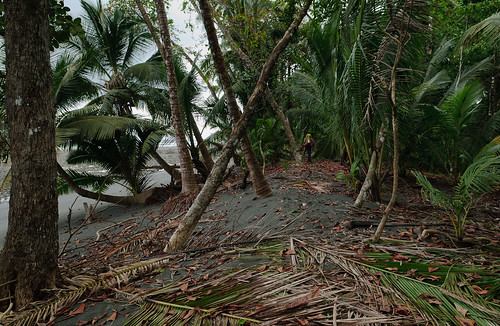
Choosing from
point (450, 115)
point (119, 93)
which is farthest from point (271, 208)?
point (119, 93)

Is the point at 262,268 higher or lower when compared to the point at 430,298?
higher

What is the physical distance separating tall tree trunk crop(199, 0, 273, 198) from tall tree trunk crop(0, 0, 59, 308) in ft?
6.10

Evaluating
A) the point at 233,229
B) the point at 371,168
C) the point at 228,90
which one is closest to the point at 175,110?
the point at 228,90

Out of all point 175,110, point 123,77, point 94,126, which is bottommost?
point 175,110

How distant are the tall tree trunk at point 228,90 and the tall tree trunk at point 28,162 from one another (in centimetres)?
186

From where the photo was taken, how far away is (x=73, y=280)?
1999 mm

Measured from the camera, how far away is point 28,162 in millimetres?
1878

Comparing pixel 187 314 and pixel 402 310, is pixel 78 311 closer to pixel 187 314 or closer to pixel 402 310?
pixel 187 314

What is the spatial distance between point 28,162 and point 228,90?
2.78m

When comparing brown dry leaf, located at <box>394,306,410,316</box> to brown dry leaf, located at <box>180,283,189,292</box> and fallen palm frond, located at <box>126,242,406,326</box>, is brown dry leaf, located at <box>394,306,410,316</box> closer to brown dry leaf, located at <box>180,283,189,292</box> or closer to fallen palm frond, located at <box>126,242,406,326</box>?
fallen palm frond, located at <box>126,242,406,326</box>

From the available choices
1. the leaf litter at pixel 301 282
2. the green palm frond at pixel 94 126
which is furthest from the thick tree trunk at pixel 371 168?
the green palm frond at pixel 94 126

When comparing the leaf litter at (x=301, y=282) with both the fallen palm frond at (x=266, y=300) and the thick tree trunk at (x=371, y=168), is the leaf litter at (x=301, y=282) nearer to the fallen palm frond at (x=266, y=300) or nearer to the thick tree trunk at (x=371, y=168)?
the fallen palm frond at (x=266, y=300)

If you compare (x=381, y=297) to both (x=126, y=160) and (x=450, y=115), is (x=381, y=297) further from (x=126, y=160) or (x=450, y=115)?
(x=126, y=160)

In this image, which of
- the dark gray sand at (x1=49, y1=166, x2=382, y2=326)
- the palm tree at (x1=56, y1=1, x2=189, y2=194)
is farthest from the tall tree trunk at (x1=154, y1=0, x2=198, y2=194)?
the palm tree at (x1=56, y1=1, x2=189, y2=194)
